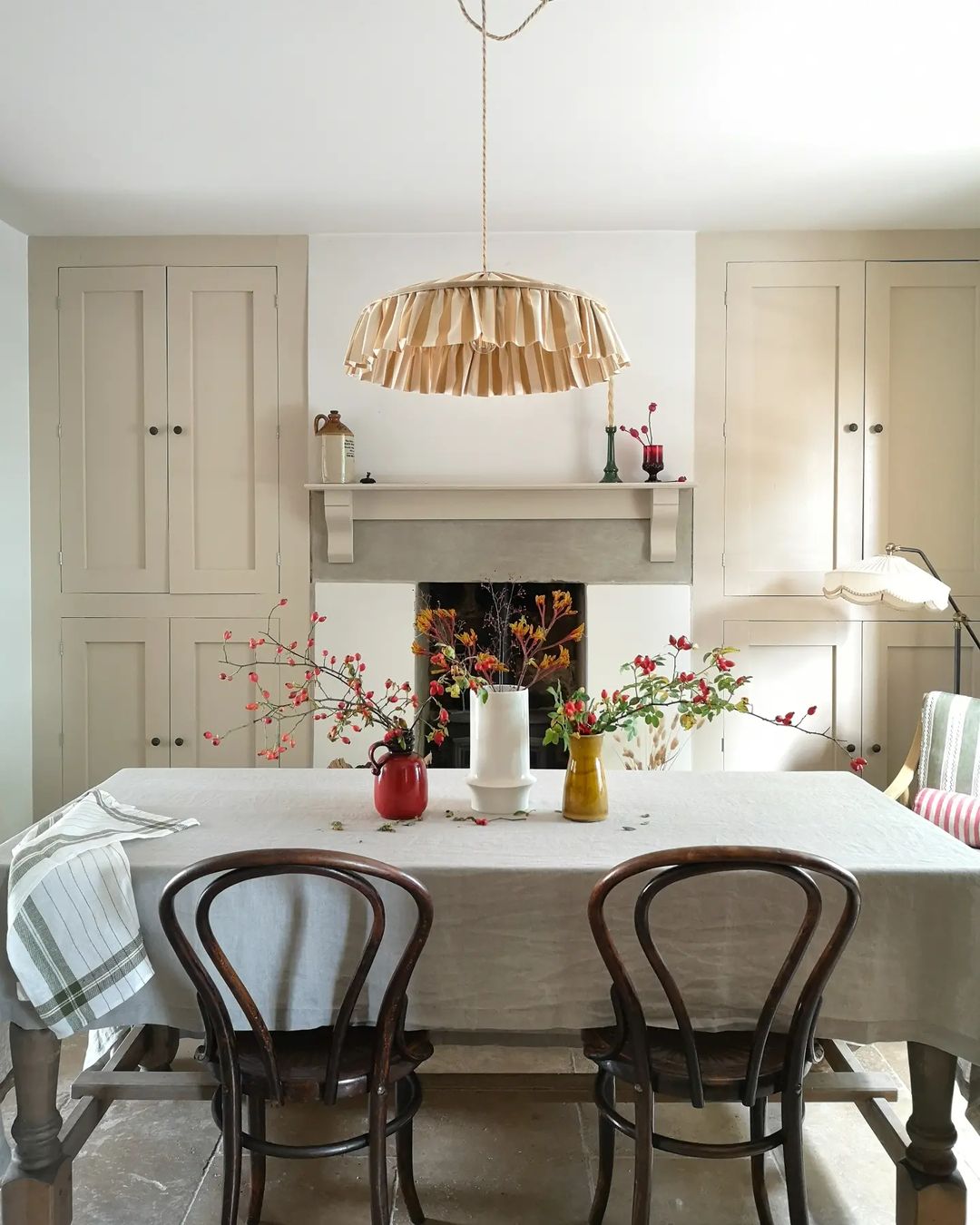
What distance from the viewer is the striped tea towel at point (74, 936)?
66.4 inches

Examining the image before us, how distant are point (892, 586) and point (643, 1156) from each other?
2289 millimetres

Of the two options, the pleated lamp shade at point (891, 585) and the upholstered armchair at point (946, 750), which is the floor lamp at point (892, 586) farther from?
the upholstered armchair at point (946, 750)

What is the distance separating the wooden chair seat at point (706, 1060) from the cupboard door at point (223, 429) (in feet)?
8.76

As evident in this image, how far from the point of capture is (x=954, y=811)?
3014mm

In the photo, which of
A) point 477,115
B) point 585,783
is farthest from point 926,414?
point 585,783

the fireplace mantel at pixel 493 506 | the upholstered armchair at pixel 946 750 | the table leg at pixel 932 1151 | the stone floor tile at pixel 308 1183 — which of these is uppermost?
the fireplace mantel at pixel 493 506

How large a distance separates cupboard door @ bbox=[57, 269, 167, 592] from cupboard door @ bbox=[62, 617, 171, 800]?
197mm

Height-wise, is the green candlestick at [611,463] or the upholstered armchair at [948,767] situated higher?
the green candlestick at [611,463]

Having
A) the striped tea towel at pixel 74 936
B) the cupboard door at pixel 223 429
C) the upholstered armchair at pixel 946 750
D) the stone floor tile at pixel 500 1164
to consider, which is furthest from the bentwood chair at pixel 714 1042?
the cupboard door at pixel 223 429

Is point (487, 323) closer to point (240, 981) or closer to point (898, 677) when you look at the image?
point (240, 981)

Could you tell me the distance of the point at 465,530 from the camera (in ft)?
12.9

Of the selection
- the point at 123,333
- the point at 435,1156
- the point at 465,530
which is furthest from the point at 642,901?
the point at 123,333

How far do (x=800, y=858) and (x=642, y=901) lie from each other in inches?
10.0

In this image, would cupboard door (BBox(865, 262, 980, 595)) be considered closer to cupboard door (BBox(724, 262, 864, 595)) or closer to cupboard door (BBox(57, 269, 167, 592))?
cupboard door (BBox(724, 262, 864, 595))
